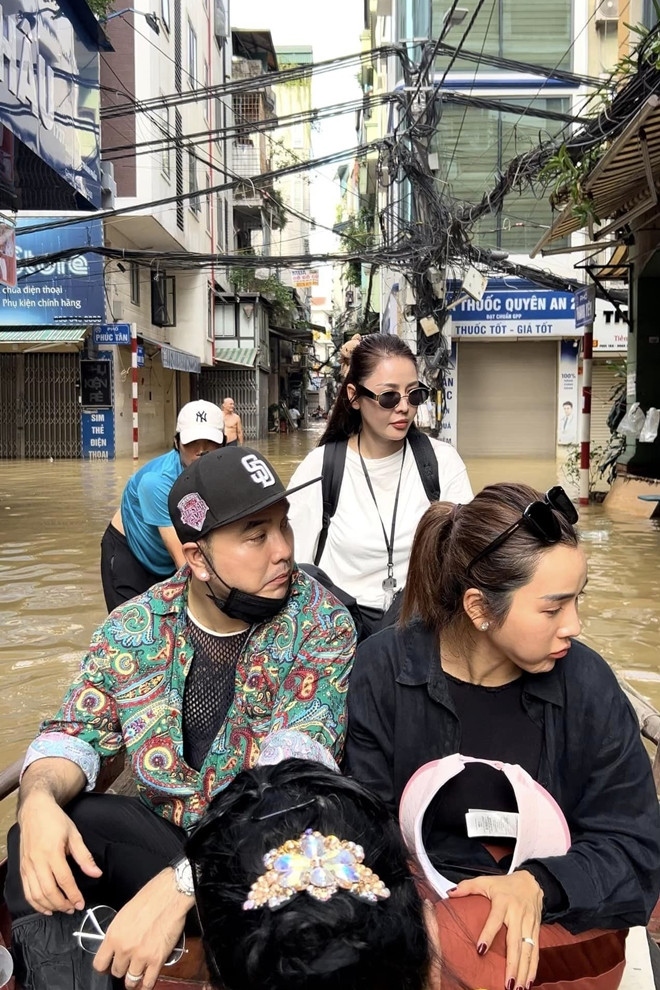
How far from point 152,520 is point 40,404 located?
1878 centimetres

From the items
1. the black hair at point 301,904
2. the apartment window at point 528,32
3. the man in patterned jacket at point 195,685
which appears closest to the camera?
the black hair at point 301,904

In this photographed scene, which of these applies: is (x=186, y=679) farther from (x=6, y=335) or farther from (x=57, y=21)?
(x=6, y=335)

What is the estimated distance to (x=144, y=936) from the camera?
1.55 meters

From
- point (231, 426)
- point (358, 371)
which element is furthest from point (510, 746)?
point (231, 426)

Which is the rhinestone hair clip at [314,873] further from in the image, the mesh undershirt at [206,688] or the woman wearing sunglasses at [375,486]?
the woman wearing sunglasses at [375,486]

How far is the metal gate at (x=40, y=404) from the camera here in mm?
21562

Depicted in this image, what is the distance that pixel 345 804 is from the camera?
1.32 meters

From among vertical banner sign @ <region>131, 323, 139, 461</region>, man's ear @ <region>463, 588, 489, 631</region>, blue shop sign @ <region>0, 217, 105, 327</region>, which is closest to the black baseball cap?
man's ear @ <region>463, 588, 489, 631</region>

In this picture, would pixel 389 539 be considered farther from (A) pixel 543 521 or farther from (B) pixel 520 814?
(B) pixel 520 814

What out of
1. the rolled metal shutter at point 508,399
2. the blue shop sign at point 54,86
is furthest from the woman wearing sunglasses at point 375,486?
the rolled metal shutter at point 508,399

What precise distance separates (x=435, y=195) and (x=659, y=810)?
13.7m

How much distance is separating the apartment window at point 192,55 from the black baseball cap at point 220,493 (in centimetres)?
2651

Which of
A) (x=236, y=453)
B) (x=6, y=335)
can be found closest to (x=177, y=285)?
(x=6, y=335)

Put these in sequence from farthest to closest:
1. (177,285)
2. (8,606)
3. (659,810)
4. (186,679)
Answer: (177,285)
(8,606)
(186,679)
(659,810)
